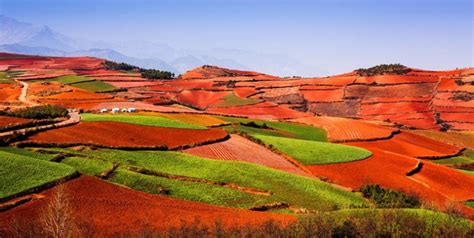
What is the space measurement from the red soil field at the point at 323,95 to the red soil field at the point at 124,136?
80.4m

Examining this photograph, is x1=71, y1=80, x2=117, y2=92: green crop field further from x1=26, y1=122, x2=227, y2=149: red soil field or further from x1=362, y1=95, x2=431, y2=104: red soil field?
x1=362, y1=95, x2=431, y2=104: red soil field

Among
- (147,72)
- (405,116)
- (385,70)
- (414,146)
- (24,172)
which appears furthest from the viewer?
(147,72)

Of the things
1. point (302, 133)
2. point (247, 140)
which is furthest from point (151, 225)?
point (302, 133)

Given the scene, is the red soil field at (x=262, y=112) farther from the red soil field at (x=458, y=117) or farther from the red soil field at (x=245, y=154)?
the red soil field at (x=245, y=154)

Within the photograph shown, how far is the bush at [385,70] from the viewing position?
15890 centimetres

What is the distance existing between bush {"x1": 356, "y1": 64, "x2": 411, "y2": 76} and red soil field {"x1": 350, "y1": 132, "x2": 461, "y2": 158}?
244 ft

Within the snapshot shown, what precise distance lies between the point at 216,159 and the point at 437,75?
4759 inches

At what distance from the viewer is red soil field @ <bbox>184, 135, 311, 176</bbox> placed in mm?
54156

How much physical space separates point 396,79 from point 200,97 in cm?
5758

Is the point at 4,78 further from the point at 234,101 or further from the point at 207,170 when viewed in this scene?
the point at 207,170

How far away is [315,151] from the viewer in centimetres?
6259

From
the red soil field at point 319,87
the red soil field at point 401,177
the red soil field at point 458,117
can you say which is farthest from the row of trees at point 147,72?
the red soil field at point 401,177

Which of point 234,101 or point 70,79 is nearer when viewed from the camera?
point 234,101

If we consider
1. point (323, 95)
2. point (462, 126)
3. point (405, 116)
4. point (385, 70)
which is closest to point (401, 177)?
point (462, 126)
